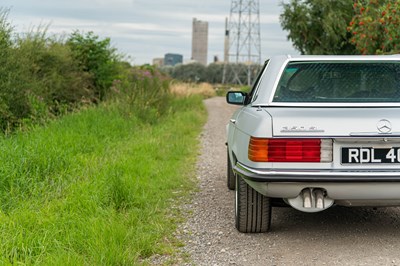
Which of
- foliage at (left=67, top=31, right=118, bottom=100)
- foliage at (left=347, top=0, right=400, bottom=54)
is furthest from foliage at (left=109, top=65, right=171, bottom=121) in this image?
foliage at (left=347, top=0, right=400, bottom=54)

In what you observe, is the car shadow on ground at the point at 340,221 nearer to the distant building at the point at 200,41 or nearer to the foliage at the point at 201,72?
the foliage at the point at 201,72

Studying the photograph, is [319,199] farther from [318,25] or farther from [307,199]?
[318,25]

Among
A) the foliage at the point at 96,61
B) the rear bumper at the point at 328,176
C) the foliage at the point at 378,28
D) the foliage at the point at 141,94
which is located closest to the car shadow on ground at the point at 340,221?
the rear bumper at the point at 328,176

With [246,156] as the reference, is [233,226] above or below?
below

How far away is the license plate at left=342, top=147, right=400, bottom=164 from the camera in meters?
4.30

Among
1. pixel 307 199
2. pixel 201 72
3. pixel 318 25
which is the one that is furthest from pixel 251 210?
pixel 201 72

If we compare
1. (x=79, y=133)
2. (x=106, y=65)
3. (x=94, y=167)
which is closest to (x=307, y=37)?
(x=106, y=65)

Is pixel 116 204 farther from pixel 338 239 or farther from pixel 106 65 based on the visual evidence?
pixel 106 65

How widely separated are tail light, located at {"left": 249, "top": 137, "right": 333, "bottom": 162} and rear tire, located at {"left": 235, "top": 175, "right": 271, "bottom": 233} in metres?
0.67

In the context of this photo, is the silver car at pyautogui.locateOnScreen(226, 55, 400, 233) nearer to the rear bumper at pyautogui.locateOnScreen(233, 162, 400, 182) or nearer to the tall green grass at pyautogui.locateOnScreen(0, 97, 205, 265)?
the rear bumper at pyautogui.locateOnScreen(233, 162, 400, 182)

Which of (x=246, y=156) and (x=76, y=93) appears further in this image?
(x=76, y=93)

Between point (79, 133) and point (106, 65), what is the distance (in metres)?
7.62

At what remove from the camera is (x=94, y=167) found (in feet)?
25.0

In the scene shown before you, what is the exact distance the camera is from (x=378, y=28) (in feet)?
48.2
